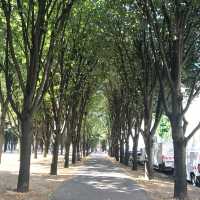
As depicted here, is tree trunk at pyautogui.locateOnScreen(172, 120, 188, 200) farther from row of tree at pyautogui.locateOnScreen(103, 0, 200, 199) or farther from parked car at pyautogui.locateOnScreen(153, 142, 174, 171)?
parked car at pyautogui.locateOnScreen(153, 142, 174, 171)

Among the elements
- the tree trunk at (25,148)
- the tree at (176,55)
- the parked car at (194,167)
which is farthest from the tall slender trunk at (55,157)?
the tree at (176,55)

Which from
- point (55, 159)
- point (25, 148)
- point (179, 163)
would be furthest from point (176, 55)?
point (55, 159)

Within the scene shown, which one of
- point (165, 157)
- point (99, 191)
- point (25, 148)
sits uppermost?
point (165, 157)

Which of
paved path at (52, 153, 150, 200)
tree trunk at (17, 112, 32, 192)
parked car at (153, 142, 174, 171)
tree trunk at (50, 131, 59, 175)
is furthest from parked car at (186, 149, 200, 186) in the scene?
tree trunk at (17, 112, 32, 192)

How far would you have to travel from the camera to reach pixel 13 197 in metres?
14.2

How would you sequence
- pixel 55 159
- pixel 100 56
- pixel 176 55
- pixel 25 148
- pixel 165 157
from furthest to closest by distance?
pixel 165 157, pixel 100 56, pixel 55 159, pixel 176 55, pixel 25 148

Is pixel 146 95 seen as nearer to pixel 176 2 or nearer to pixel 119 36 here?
pixel 119 36

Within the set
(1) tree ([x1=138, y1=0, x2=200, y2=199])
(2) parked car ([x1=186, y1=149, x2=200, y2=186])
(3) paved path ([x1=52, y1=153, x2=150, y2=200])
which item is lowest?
(3) paved path ([x1=52, y1=153, x2=150, y2=200])

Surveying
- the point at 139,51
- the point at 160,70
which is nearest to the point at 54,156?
the point at 139,51

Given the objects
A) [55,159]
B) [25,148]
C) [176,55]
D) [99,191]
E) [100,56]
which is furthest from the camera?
[100,56]

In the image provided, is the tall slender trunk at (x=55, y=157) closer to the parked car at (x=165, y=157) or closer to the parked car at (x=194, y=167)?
the parked car at (x=194, y=167)

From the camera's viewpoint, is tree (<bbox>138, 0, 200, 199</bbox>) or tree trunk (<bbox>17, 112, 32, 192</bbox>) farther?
tree trunk (<bbox>17, 112, 32, 192</bbox>)

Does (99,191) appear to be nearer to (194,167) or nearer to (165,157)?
(194,167)

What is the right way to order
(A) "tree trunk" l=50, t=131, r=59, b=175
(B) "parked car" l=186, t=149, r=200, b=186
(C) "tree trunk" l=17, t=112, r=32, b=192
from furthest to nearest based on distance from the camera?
(A) "tree trunk" l=50, t=131, r=59, b=175
(B) "parked car" l=186, t=149, r=200, b=186
(C) "tree trunk" l=17, t=112, r=32, b=192
